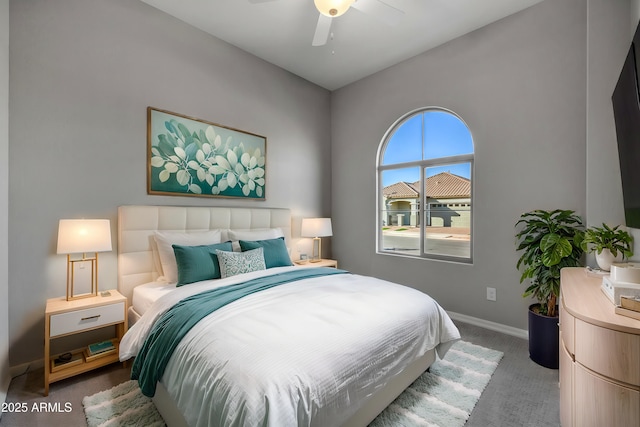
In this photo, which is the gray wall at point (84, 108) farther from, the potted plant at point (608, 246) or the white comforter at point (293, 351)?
the potted plant at point (608, 246)

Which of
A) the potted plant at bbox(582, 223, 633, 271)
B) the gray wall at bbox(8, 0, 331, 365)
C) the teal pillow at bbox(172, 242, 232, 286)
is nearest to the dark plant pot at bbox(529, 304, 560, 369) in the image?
the potted plant at bbox(582, 223, 633, 271)

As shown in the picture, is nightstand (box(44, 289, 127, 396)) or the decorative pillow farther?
the decorative pillow

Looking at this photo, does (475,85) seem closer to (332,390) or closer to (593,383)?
(593,383)

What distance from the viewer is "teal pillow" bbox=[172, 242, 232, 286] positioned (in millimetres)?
2379

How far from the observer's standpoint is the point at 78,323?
2037mm

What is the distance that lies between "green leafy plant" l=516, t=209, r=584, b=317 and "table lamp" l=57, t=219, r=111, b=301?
3370 mm

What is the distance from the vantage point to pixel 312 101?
4.29 metres

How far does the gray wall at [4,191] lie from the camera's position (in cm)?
186

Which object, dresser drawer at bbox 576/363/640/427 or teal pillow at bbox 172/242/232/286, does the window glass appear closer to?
teal pillow at bbox 172/242/232/286

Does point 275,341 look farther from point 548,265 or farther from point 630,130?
point 630,130

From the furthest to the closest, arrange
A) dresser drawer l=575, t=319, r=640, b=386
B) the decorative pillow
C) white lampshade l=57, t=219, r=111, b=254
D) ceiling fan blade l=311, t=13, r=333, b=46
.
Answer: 1. the decorative pillow
2. ceiling fan blade l=311, t=13, r=333, b=46
3. white lampshade l=57, t=219, r=111, b=254
4. dresser drawer l=575, t=319, r=640, b=386

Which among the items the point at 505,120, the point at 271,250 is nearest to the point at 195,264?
the point at 271,250

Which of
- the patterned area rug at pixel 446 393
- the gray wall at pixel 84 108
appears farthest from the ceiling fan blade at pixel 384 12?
the patterned area rug at pixel 446 393

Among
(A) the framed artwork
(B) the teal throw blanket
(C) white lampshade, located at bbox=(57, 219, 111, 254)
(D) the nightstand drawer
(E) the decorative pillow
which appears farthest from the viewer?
(A) the framed artwork
